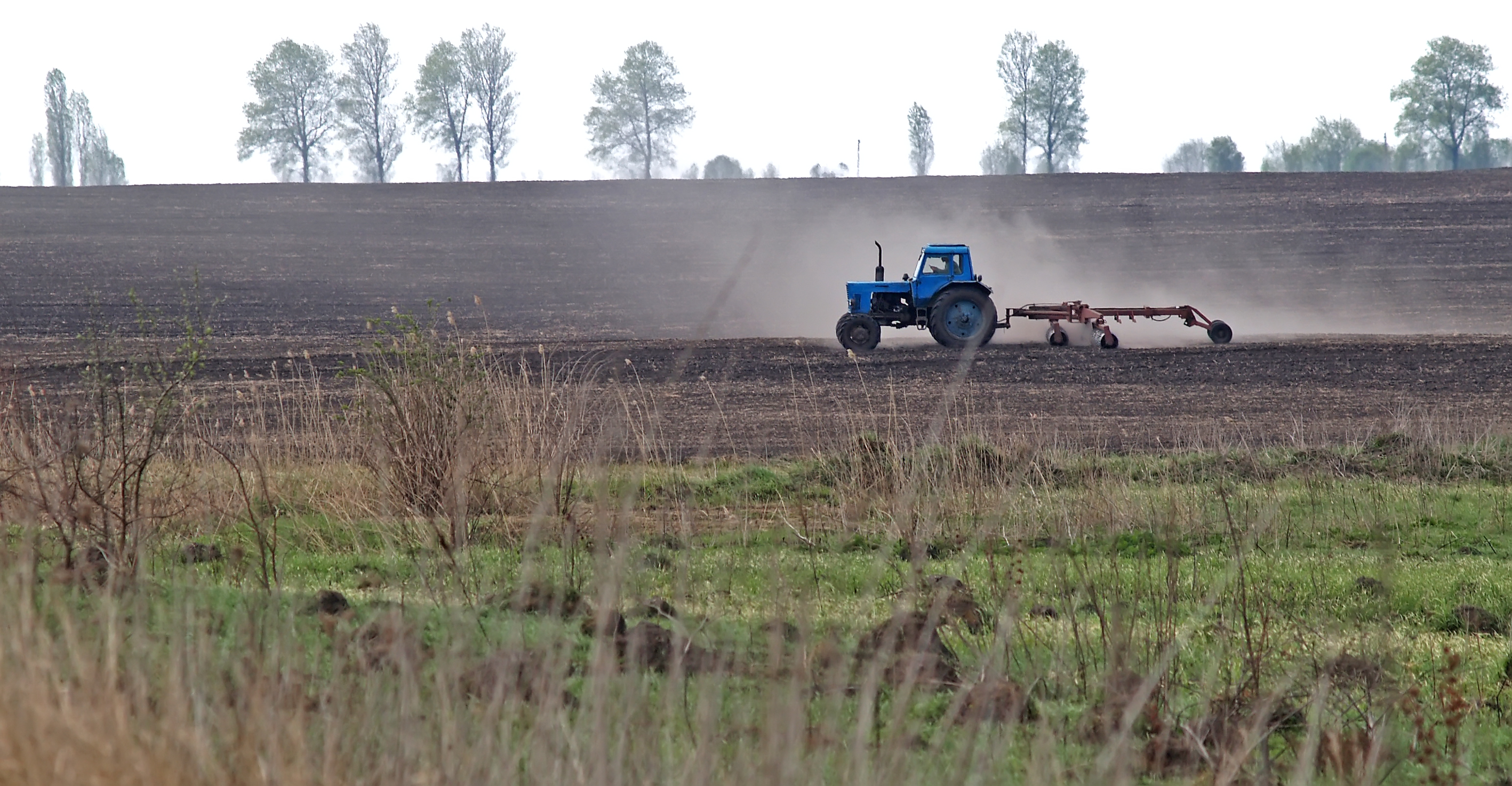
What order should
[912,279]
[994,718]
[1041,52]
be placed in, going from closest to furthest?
[994,718], [912,279], [1041,52]

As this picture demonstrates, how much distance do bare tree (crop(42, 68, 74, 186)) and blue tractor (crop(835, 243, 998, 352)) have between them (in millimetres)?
92278

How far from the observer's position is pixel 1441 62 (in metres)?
85.1

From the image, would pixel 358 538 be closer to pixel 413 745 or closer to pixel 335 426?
pixel 335 426

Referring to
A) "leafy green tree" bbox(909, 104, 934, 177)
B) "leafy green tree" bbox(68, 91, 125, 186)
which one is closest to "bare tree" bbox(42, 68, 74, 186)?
"leafy green tree" bbox(68, 91, 125, 186)

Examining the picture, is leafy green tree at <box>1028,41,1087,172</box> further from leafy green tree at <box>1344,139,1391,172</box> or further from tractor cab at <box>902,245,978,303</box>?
tractor cab at <box>902,245,978,303</box>

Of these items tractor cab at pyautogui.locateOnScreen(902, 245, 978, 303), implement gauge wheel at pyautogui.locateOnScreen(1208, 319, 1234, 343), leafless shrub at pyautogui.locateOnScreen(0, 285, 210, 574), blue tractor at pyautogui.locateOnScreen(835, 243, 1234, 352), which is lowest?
leafless shrub at pyautogui.locateOnScreen(0, 285, 210, 574)

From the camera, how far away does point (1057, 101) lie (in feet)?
296

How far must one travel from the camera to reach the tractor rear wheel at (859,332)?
25.6 metres

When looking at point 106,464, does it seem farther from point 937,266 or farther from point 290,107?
point 290,107

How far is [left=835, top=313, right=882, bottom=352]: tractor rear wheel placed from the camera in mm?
25625

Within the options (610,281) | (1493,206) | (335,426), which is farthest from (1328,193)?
(335,426)

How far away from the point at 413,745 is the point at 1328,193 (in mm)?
61667

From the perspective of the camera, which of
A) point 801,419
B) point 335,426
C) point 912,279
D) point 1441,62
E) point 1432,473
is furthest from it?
point 1441,62

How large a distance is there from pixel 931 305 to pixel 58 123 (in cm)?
9472
